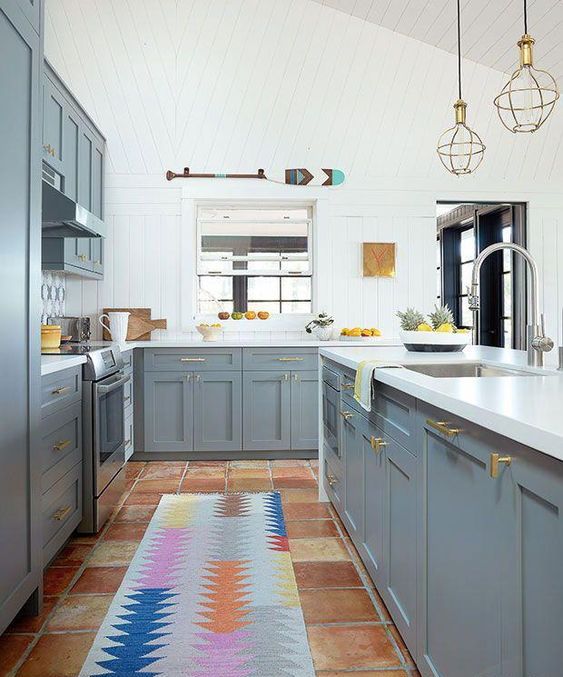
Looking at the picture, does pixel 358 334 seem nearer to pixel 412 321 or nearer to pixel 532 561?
pixel 412 321

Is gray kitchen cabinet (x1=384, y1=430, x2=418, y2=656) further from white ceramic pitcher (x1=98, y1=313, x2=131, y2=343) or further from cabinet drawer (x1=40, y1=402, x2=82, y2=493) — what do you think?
white ceramic pitcher (x1=98, y1=313, x2=131, y2=343)

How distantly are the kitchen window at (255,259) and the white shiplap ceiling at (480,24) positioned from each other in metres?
1.58

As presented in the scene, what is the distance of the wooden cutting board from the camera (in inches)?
187

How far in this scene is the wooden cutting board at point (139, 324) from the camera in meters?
4.75

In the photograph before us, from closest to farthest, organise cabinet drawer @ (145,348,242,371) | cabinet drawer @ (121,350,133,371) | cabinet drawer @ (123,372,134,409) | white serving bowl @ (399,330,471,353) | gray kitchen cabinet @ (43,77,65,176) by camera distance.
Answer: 1. white serving bowl @ (399,330,471,353)
2. gray kitchen cabinet @ (43,77,65,176)
3. cabinet drawer @ (121,350,133,371)
4. cabinet drawer @ (123,372,134,409)
5. cabinet drawer @ (145,348,242,371)

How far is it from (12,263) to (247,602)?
1.43 m

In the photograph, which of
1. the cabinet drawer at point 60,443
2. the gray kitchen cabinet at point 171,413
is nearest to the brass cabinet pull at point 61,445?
the cabinet drawer at point 60,443

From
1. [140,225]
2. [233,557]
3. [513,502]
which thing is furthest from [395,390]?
[140,225]

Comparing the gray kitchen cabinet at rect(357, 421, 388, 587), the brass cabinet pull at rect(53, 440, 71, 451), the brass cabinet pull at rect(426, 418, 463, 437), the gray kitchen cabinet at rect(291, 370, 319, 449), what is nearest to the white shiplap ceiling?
the gray kitchen cabinet at rect(291, 370, 319, 449)

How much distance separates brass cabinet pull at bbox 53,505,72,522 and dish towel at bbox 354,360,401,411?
1.36 m

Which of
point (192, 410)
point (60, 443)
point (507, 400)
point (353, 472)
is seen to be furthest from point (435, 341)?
point (192, 410)

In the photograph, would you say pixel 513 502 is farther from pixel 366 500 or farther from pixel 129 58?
pixel 129 58

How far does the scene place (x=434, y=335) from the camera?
262 cm

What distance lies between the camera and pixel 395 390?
6.00 feet
